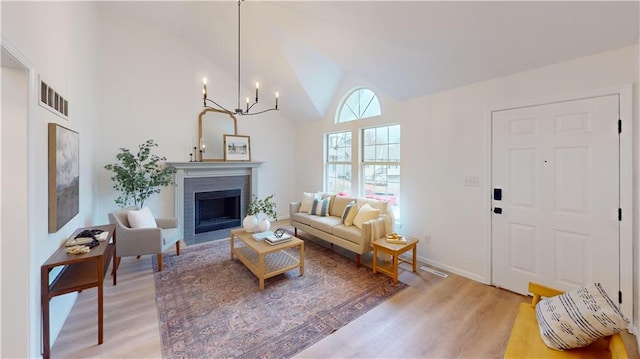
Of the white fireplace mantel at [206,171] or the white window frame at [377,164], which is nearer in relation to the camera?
the white window frame at [377,164]

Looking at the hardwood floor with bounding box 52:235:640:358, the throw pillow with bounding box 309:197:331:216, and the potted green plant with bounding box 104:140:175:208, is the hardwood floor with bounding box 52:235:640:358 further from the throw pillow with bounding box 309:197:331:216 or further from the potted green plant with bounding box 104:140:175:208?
the throw pillow with bounding box 309:197:331:216

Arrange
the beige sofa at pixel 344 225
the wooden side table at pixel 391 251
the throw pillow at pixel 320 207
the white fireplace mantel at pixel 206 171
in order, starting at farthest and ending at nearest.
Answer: the white fireplace mantel at pixel 206 171, the throw pillow at pixel 320 207, the beige sofa at pixel 344 225, the wooden side table at pixel 391 251

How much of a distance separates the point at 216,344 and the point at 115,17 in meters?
5.02

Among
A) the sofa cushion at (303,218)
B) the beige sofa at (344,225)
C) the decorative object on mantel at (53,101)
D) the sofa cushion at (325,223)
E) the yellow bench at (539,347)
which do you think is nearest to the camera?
the yellow bench at (539,347)

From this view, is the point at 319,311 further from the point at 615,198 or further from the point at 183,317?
the point at 615,198

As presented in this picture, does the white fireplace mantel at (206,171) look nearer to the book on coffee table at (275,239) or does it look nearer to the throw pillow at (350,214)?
the book on coffee table at (275,239)

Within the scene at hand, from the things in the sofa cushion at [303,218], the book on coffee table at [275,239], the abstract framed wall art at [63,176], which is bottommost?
the book on coffee table at [275,239]

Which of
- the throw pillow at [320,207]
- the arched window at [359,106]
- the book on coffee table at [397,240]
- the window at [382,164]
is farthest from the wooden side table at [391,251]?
the arched window at [359,106]

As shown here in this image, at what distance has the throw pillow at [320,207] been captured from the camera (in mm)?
4293

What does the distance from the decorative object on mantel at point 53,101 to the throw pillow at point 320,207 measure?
129 inches

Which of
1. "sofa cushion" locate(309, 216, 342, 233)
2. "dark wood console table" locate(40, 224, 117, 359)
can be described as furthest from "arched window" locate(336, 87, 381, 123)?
"dark wood console table" locate(40, 224, 117, 359)

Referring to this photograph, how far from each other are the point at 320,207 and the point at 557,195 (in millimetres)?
3022

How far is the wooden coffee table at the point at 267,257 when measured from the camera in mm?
2746

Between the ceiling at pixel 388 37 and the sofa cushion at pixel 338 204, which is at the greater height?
the ceiling at pixel 388 37
